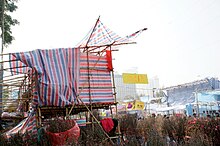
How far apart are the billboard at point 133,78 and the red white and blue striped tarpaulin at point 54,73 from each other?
9265 millimetres

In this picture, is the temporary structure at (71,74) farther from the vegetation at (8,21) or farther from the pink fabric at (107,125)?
the vegetation at (8,21)

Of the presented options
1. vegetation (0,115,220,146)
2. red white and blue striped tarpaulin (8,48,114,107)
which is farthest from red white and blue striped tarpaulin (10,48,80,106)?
vegetation (0,115,220,146)

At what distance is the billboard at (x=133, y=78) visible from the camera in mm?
16441

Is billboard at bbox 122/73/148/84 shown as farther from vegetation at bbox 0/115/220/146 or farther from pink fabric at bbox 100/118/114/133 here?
pink fabric at bbox 100/118/114/133

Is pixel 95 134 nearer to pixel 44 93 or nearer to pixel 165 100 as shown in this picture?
pixel 44 93

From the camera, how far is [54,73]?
6.82 m

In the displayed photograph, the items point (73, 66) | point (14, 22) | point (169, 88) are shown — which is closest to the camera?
point (73, 66)

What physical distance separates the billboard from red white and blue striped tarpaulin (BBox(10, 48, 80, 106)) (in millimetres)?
9265

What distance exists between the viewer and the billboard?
1644 centimetres

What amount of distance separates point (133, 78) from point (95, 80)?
8.62 meters

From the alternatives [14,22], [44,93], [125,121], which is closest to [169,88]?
[125,121]

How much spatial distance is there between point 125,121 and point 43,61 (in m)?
7.81

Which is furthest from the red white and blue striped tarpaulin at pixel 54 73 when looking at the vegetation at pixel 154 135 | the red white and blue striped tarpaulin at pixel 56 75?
the vegetation at pixel 154 135

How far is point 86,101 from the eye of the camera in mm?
8234
